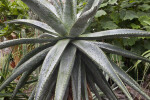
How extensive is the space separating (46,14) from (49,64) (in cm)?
19

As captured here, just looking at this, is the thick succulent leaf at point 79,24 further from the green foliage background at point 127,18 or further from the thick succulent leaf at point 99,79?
the green foliage background at point 127,18

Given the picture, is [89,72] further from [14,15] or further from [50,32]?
[14,15]

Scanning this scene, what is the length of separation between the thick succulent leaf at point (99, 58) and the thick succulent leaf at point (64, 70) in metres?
0.04

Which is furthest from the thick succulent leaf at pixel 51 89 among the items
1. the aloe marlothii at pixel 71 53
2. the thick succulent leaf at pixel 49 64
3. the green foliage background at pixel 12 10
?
the green foliage background at pixel 12 10

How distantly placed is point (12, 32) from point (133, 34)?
1.73 meters

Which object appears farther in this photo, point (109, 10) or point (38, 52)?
point (109, 10)

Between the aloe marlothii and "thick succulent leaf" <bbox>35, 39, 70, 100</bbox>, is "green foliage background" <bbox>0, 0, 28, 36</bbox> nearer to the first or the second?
the aloe marlothii

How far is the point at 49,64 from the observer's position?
23.5 inches

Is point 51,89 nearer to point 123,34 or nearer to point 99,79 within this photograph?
point 99,79

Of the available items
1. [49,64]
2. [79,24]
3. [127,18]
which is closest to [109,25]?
[127,18]

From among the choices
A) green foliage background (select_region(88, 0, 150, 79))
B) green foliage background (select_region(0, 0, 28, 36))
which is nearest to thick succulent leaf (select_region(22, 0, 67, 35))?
green foliage background (select_region(88, 0, 150, 79))

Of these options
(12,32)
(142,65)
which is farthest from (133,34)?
(12,32)

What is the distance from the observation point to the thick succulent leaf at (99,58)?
559 millimetres

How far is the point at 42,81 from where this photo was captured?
0.56m
